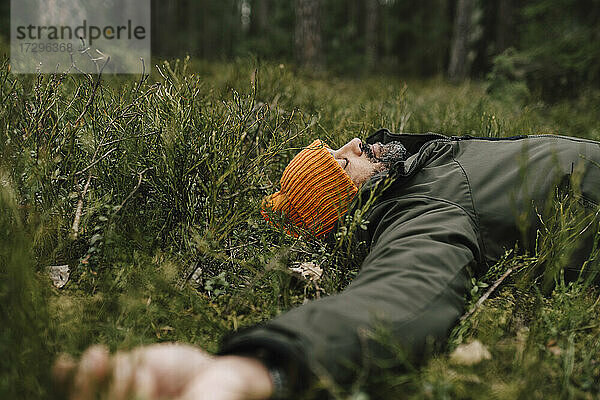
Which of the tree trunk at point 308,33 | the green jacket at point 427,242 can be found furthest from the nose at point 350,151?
the tree trunk at point 308,33

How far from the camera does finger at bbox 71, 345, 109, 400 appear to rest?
3.65 ft

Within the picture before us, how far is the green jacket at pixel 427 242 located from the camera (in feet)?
4.02

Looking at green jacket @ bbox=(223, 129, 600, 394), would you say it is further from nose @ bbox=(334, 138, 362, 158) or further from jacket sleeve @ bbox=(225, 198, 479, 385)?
nose @ bbox=(334, 138, 362, 158)

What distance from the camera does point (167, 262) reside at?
6.10 ft

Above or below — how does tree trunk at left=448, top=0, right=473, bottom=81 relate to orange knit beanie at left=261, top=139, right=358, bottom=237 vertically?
above

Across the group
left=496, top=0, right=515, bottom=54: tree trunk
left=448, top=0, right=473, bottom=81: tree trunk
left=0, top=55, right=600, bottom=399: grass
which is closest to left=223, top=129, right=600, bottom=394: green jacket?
left=0, top=55, right=600, bottom=399: grass

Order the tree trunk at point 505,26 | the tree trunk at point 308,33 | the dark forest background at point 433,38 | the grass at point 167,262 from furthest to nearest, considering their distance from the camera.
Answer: the tree trunk at point 505,26
the tree trunk at point 308,33
the dark forest background at point 433,38
the grass at point 167,262

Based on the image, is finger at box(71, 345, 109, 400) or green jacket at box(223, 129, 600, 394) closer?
finger at box(71, 345, 109, 400)

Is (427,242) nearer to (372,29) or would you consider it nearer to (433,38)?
(372,29)

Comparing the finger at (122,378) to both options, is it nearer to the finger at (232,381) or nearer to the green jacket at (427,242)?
the finger at (232,381)

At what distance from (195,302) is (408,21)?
2226cm

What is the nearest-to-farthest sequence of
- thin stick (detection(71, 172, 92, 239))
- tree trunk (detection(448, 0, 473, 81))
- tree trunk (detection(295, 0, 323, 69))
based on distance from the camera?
1. thin stick (detection(71, 172, 92, 239))
2. tree trunk (detection(295, 0, 323, 69))
3. tree trunk (detection(448, 0, 473, 81))

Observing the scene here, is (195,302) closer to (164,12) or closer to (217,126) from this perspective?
(217,126)

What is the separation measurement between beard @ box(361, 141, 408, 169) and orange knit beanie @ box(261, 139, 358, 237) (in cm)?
23
